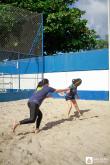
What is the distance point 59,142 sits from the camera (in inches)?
319

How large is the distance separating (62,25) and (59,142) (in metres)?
21.1

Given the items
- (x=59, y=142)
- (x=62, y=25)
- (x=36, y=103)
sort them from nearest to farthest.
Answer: (x=59, y=142)
(x=36, y=103)
(x=62, y=25)

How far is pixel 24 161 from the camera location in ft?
21.7

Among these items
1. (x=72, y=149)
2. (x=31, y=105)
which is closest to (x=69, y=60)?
(x=31, y=105)

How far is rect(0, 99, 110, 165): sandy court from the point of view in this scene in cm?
672

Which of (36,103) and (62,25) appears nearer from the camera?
(36,103)

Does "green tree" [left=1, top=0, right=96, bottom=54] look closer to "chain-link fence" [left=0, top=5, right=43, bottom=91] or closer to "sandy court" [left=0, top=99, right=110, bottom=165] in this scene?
"chain-link fence" [left=0, top=5, right=43, bottom=91]

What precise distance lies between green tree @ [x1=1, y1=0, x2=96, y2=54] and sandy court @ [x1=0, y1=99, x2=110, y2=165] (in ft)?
56.8

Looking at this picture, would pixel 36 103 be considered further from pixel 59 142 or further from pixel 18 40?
pixel 18 40

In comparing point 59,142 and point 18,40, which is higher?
point 18,40

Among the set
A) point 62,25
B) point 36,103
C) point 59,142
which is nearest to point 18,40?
point 62,25

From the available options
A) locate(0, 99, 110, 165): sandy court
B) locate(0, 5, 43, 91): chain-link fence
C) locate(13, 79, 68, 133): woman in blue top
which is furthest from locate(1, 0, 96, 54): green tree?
locate(13, 79, 68, 133): woman in blue top

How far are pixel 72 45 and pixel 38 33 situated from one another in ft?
26.3

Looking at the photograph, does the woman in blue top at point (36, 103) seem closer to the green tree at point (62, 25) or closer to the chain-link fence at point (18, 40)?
Answer: the chain-link fence at point (18, 40)
